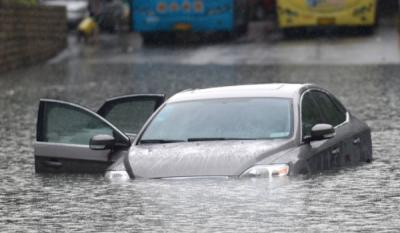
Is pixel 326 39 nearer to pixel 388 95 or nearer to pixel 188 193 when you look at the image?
pixel 388 95

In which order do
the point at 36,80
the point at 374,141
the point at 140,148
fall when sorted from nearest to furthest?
1. the point at 140,148
2. the point at 374,141
3. the point at 36,80

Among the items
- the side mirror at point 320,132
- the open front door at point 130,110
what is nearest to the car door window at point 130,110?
the open front door at point 130,110

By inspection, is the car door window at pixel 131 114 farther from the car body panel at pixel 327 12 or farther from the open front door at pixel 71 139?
the car body panel at pixel 327 12

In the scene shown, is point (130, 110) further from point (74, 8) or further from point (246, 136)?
point (74, 8)

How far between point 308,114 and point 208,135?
1155mm

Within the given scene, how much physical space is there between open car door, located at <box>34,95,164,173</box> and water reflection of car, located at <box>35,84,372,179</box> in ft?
0.03

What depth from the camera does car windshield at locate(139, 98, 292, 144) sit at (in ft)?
42.0

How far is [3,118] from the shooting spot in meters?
23.5

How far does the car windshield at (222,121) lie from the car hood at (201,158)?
0.89ft

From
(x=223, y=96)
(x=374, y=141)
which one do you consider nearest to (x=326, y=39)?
(x=374, y=141)

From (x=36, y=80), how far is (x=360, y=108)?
40.3 ft

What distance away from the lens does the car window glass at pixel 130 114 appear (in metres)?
14.8

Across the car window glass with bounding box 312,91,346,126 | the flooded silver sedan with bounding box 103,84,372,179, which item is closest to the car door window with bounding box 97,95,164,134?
the flooded silver sedan with bounding box 103,84,372,179

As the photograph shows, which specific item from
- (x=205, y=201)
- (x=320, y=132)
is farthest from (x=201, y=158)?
(x=320, y=132)
